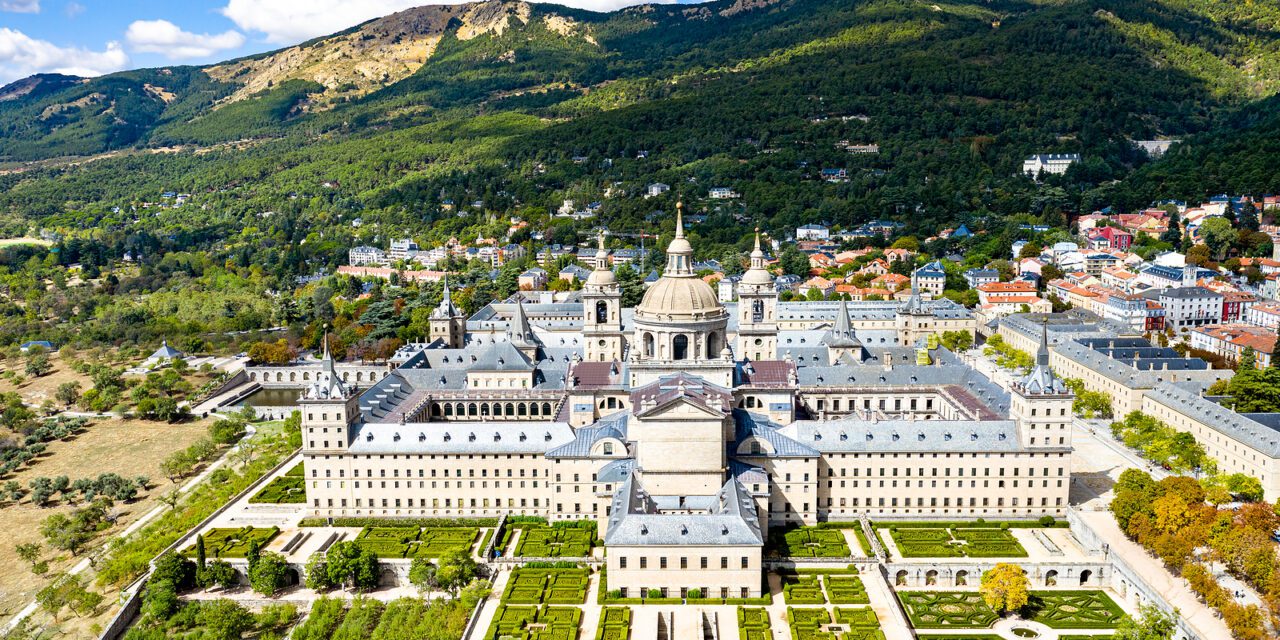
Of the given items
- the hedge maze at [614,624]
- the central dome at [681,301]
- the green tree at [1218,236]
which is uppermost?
the green tree at [1218,236]

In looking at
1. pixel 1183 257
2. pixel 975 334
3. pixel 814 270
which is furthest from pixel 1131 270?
pixel 814 270

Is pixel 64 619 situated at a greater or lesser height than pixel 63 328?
lesser

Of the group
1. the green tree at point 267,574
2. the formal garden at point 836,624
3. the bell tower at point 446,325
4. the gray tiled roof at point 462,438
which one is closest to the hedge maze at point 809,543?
the formal garden at point 836,624

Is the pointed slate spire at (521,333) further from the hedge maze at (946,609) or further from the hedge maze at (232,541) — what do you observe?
the hedge maze at (946,609)

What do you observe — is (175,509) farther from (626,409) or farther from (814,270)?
(814,270)

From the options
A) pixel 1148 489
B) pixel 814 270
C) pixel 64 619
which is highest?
pixel 814 270

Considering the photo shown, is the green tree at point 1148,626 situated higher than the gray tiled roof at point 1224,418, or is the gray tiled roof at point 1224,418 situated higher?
the gray tiled roof at point 1224,418

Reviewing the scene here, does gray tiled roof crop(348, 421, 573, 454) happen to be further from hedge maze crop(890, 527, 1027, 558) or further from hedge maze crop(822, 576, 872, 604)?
hedge maze crop(890, 527, 1027, 558)
